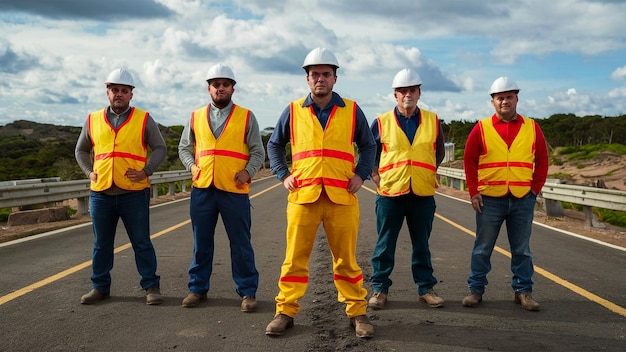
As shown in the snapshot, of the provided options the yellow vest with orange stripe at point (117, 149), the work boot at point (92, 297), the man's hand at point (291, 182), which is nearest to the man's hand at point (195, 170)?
the yellow vest with orange stripe at point (117, 149)

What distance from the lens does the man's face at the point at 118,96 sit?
568cm

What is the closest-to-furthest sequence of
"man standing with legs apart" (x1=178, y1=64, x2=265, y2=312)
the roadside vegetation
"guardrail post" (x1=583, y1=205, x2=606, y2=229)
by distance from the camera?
"man standing with legs apart" (x1=178, y1=64, x2=265, y2=312) → "guardrail post" (x1=583, y1=205, x2=606, y2=229) → the roadside vegetation

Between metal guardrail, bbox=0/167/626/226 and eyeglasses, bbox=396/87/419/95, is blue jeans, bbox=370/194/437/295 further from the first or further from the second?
metal guardrail, bbox=0/167/626/226

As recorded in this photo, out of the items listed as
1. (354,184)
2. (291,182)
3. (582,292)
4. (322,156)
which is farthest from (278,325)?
(582,292)

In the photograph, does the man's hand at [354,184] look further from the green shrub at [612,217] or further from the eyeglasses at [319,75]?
the green shrub at [612,217]

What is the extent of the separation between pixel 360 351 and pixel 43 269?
14.5 feet

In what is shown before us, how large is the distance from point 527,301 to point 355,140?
2175mm

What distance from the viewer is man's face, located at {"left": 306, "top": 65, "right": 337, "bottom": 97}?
463 cm

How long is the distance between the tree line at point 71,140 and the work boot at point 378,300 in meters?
20.1

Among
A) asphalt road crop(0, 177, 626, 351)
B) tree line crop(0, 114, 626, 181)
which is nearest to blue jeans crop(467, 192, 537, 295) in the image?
asphalt road crop(0, 177, 626, 351)

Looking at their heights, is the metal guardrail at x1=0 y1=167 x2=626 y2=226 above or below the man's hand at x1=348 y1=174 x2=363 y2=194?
below

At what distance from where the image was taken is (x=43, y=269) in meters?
6.79

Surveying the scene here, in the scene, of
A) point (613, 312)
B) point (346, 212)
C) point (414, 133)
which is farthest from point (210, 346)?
point (613, 312)

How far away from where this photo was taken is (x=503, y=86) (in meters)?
5.59
